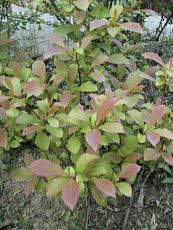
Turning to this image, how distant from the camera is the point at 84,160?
4.57 ft

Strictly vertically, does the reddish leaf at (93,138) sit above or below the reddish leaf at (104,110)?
below

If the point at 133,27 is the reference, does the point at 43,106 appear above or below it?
below

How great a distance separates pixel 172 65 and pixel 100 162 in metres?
0.52

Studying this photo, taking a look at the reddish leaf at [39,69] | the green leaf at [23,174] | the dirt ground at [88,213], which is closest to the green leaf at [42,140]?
the green leaf at [23,174]

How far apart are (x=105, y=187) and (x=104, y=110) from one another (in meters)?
0.25

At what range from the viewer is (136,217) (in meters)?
2.27

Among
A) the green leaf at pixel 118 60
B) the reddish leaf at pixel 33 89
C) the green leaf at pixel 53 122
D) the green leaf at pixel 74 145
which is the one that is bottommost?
the green leaf at pixel 74 145

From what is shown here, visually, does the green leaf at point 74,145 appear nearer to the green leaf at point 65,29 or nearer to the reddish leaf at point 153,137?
the reddish leaf at point 153,137

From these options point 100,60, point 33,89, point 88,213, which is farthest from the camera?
point 88,213

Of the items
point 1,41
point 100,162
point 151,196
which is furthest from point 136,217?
point 1,41

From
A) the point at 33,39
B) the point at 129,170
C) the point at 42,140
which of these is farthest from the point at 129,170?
the point at 33,39

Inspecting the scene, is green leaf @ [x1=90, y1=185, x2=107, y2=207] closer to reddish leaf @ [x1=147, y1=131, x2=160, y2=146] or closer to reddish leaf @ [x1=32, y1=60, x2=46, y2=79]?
A: reddish leaf @ [x1=147, y1=131, x2=160, y2=146]

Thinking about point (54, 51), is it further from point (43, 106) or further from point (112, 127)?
point (112, 127)

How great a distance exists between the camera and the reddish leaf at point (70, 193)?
1302mm
